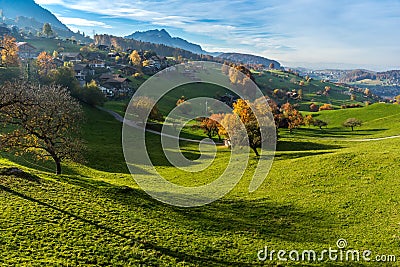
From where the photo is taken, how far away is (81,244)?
1764 centimetres

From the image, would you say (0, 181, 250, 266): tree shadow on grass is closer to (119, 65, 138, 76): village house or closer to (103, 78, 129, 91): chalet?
(103, 78, 129, 91): chalet

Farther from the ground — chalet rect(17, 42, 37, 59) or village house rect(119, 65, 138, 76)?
chalet rect(17, 42, 37, 59)

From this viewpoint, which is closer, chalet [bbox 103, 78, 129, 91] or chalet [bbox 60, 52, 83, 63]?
chalet [bbox 103, 78, 129, 91]

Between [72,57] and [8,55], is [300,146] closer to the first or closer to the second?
[8,55]

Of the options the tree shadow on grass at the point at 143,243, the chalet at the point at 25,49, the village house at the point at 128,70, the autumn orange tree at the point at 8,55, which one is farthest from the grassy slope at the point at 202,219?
the chalet at the point at 25,49

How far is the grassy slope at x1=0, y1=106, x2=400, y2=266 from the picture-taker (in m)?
17.3

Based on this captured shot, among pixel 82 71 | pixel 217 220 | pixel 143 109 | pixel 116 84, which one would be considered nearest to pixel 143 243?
pixel 217 220

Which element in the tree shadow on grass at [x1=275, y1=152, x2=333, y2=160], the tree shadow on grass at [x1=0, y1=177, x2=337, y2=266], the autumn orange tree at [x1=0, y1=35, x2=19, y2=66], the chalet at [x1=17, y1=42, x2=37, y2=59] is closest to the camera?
the tree shadow on grass at [x1=0, y1=177, x2=337, y2=266]

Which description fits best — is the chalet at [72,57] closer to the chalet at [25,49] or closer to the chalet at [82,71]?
the chalet at [25,49]
